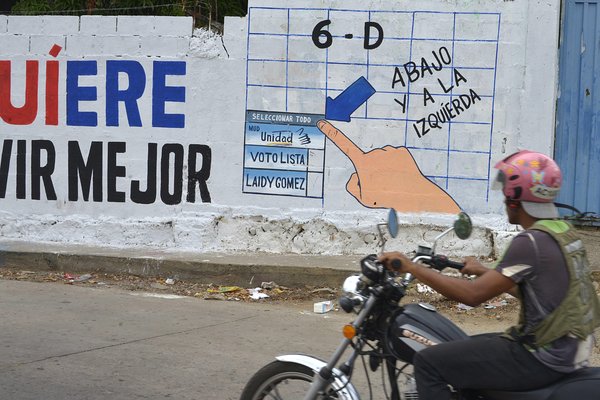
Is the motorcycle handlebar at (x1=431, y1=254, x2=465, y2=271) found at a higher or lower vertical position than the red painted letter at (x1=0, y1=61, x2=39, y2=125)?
lower

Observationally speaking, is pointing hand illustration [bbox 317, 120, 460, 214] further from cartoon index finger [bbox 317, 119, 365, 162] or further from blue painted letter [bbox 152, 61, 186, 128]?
blue painted letter [bbox 152, 61, 186, 128]

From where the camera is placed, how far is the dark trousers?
301 centimetres

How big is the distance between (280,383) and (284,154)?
499 cm

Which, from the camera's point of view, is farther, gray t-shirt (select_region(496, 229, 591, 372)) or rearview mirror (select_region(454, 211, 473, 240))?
rearview mirror (select_region(454, 211, 473, 240))

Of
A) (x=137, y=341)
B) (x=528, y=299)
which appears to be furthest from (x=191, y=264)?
(x=528, y=299)

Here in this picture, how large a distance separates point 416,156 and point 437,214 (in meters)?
0.64

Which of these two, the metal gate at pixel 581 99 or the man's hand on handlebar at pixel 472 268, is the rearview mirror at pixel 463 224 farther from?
the metal gate at pixel 581 99

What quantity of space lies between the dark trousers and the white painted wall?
5153 mm

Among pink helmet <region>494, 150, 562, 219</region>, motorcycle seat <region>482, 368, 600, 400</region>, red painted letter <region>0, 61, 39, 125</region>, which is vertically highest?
red painted letter <region>0, 61, 39, 125</region>

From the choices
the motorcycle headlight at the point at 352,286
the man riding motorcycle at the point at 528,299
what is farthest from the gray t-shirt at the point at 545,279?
the motorcycle headlight at the point at 352,286

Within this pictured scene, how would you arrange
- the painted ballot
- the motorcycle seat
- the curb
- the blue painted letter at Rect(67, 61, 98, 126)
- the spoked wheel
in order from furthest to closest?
the blue painted letter at Rect(67, 61, 98, 126)
the painted ballot
the curb
the spoked wheel
the motorcycle seat

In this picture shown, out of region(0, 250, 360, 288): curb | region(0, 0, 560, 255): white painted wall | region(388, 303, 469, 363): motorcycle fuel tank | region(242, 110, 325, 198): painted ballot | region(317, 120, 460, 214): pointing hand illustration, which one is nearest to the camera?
region(388, 303, 469, 363): motorcycle fuel tank

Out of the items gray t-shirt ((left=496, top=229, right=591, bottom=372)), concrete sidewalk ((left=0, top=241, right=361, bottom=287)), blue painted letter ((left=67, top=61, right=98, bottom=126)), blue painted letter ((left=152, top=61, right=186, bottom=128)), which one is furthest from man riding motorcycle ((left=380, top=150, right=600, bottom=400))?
blue painted letter ((left=67, top=61, right=98, bottom=126))

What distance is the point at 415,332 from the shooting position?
3205 millimetres
